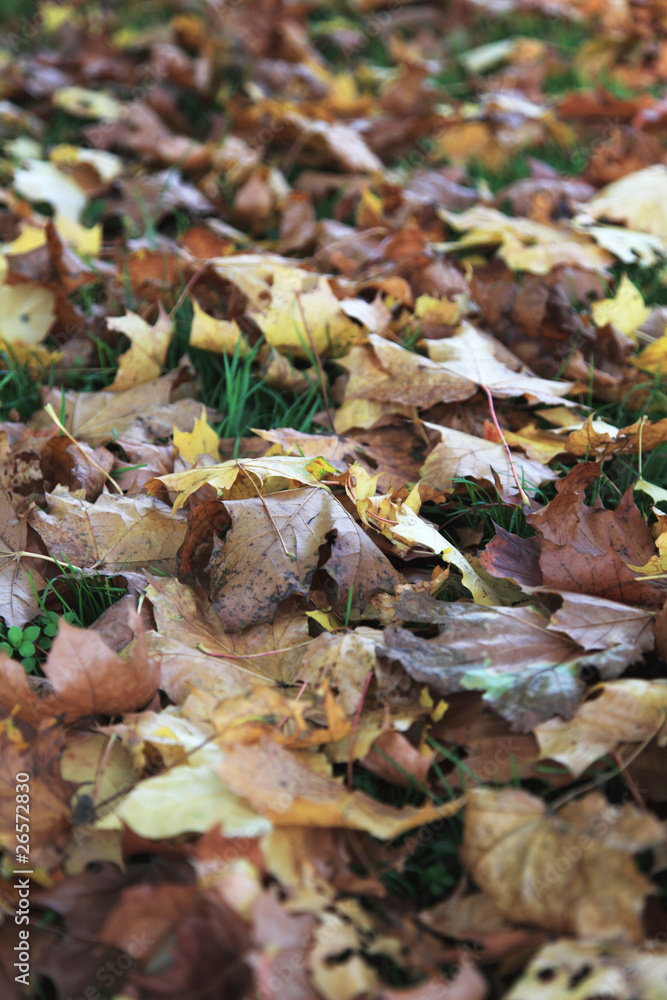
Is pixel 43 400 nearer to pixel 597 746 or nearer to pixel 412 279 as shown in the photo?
pixel 412 279

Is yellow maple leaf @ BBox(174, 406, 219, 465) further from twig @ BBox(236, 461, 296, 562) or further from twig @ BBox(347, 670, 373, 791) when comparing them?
twig @ BBox(347, 670, 373, 791)

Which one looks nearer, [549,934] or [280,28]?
[549,934]

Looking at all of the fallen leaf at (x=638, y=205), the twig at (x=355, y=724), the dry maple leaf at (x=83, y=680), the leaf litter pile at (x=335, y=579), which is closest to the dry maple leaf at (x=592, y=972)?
the leaf litter pile at (x=335, y=579)

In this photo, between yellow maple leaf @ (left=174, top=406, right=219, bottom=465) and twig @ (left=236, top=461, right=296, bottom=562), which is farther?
yellow maple leaf @ (left=174, top=406, right=219, bottom=465)

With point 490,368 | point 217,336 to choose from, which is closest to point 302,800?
point 490,368

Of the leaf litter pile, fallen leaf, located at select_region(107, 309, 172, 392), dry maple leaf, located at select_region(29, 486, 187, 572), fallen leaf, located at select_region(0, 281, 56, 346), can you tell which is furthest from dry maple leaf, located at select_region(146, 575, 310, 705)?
fallen leaf, located at select_region(0, 281, 56, 346)

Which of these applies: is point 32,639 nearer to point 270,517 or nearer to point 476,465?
point 270,517

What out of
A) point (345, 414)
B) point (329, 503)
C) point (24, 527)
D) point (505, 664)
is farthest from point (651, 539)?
point (24, 527)

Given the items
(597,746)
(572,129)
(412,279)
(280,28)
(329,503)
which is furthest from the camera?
(280,28)

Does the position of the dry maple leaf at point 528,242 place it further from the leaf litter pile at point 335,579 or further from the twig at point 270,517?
the twig at point 270,517
